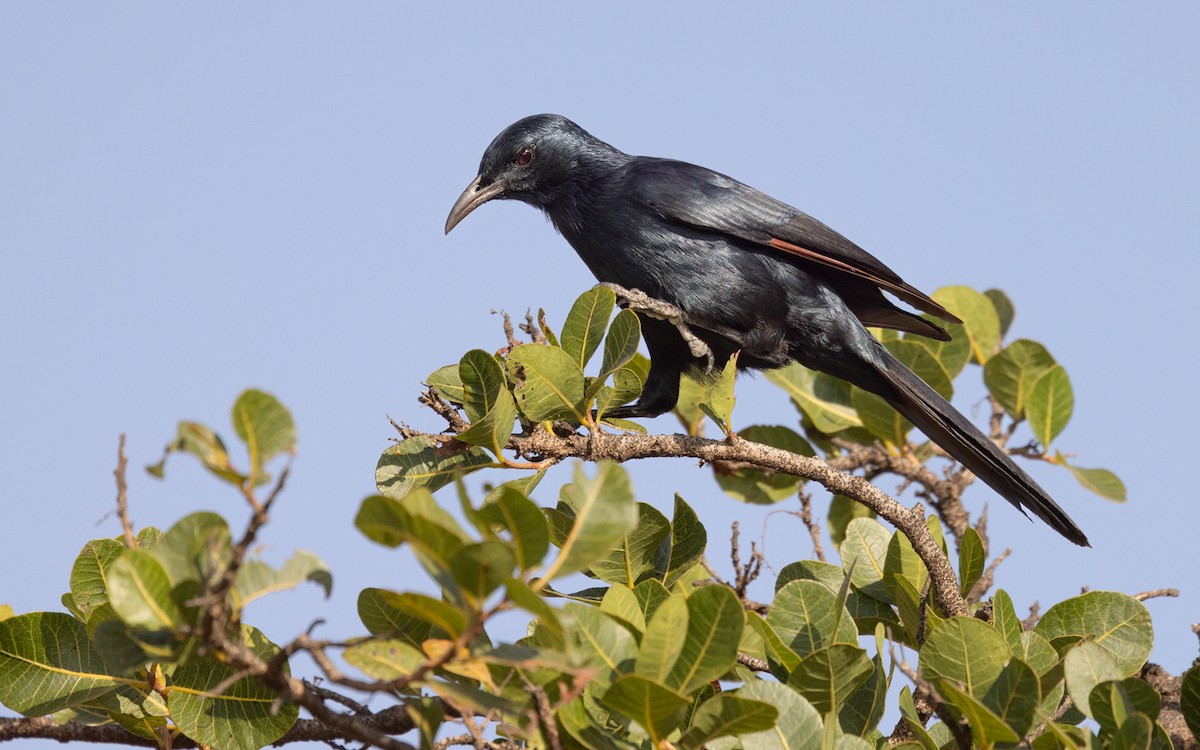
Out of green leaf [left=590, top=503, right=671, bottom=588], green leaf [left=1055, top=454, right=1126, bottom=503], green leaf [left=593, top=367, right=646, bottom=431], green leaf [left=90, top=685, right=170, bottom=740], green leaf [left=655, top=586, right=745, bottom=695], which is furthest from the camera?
green leaf [left=1055, top=454, right=1126, bottom=503]

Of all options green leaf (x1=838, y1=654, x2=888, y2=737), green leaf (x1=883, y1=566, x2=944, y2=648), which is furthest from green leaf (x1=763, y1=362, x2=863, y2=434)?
green leaf (x1=838, y1=654, x2=888, y2=737)

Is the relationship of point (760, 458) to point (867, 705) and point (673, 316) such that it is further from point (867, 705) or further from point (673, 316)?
point (673, 316)

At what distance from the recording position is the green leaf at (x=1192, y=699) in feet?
7.30

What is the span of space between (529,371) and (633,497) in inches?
57.6

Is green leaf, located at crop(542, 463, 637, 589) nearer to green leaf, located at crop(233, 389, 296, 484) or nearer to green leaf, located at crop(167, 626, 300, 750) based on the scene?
green leaf, located at crop(233, 389, 296, 484)

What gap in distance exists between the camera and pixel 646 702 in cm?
179

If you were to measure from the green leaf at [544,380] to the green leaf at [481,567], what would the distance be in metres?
1.38

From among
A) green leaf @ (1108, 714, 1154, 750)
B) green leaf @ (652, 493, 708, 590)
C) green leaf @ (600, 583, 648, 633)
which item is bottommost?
green leaf @ (1108, 714, 1154, 750)

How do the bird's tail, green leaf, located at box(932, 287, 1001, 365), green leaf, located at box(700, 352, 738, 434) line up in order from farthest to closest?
green leaf, located at box(932, 287, 1001, 365)
the bird's tail
green leaf, located at box(700, 352, 738, 434)

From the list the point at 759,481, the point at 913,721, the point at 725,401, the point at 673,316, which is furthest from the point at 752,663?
the point at 673,316

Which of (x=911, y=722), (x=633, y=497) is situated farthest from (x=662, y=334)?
(x=633, y=497)

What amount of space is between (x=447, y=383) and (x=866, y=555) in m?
1.14

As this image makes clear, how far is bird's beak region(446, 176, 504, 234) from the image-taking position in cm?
530

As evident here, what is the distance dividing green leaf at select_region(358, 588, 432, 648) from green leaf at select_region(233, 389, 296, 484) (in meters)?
0.73
